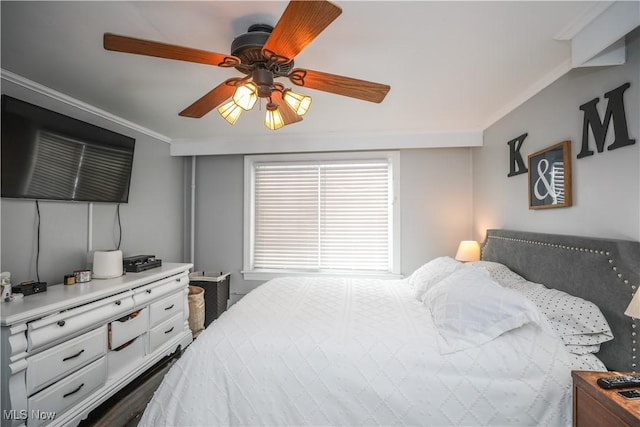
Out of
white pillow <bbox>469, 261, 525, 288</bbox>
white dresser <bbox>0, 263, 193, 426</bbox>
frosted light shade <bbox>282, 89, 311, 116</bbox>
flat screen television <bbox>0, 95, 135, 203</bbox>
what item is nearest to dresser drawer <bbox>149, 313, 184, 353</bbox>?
white dresser <bbox>0, 263, 193, 426</bbox>

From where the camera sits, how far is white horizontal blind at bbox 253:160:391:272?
349cm

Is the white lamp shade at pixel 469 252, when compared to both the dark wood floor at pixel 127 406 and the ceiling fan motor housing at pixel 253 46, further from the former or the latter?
the dark wood floor at pixel 127 406

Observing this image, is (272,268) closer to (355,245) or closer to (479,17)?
(355,245)

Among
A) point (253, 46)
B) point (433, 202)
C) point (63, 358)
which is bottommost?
point (63, 358)

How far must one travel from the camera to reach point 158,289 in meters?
2.50

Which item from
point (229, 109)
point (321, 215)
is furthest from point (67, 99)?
point (321, 215)

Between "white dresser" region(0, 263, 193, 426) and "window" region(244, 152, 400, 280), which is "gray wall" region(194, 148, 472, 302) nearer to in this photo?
"window" region(244, 152, 400, 280)

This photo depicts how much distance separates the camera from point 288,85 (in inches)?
82.9

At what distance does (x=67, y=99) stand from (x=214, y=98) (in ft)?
5.13

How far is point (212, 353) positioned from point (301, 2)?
5.14 feet

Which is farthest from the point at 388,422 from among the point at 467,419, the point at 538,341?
the point at 538,341

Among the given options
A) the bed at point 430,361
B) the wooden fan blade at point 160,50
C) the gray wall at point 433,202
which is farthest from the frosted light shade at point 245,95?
the gray wall at point 433,202

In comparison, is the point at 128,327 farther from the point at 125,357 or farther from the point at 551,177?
the point at 551,177

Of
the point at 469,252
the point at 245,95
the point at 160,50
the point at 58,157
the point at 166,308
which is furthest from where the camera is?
the point at 469,252
